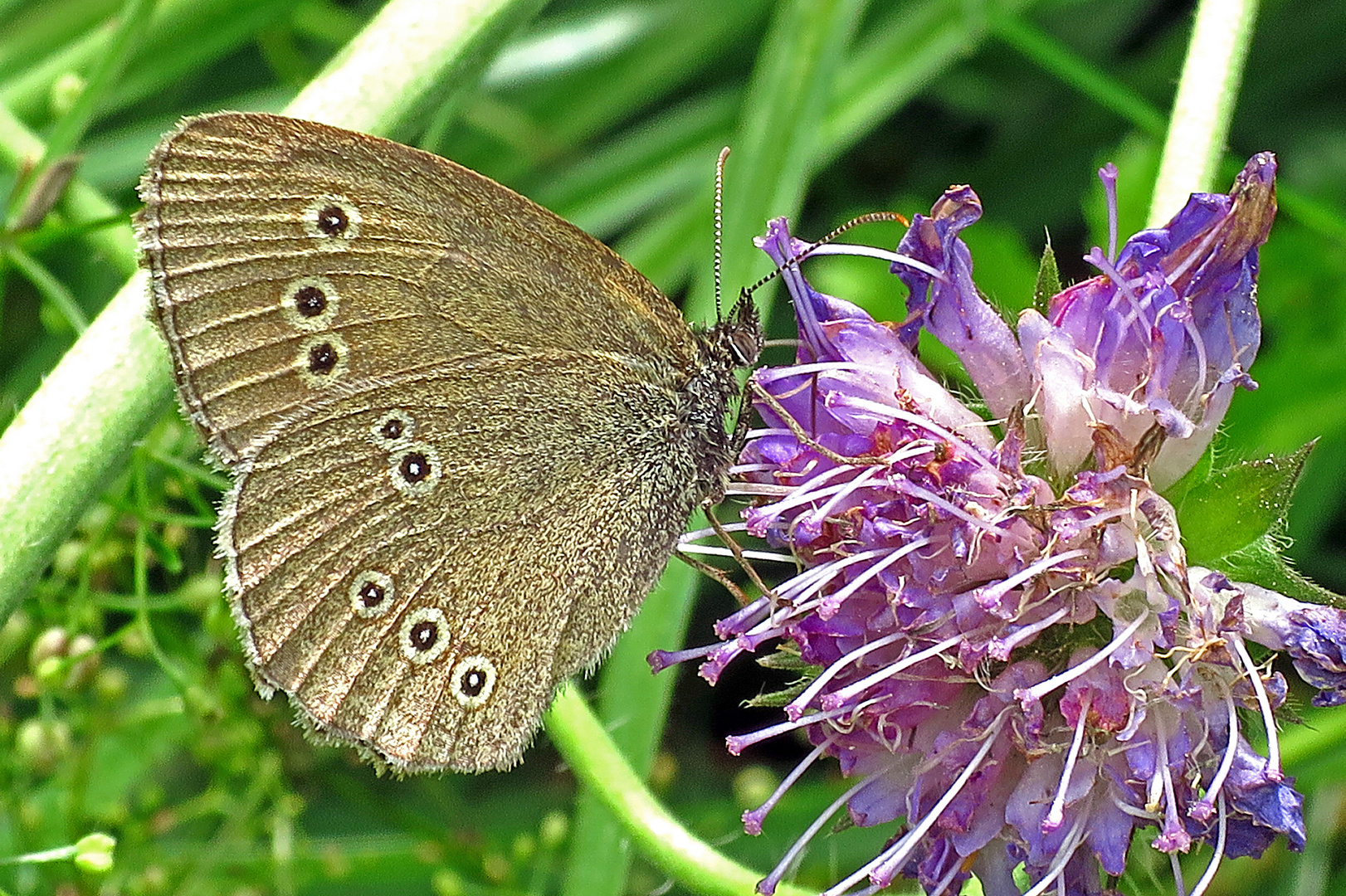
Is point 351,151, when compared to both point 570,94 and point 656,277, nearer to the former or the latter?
point 656,277

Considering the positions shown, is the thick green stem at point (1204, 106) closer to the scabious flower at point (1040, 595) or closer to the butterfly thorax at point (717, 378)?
the scabious flower at point (1040, 595)

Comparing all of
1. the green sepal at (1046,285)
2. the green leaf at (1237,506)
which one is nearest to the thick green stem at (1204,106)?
the green sepal at (1046,285)

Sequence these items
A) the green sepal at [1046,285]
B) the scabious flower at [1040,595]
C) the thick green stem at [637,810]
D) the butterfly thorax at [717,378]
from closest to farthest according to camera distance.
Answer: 1. the scabious flower at [1040,595]
2. the green sepal at [1046,285]
3. the thick green stem at [637,810]
4. the butterfly thorax at [717,378]

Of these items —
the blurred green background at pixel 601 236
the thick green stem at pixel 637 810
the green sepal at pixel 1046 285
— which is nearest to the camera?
the green sepal at pixel 1046 285

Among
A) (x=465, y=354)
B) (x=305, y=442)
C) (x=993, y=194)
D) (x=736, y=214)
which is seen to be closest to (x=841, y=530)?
(x=465, y=354)

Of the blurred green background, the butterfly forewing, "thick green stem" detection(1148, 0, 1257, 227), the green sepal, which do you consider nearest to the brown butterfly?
the butterfly forewing

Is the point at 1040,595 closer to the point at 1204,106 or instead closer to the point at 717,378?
the point at 717,378
